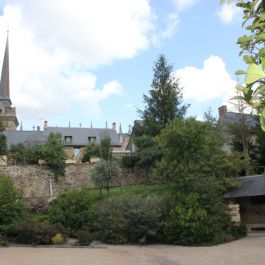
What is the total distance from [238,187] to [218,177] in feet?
3.34

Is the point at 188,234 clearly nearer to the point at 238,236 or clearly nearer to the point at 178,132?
the point at 238,236

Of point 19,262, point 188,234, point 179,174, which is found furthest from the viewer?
point 179,174

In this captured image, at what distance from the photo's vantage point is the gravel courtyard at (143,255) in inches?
474

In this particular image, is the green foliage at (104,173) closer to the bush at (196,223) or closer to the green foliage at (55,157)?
the green foliage at (55,157)

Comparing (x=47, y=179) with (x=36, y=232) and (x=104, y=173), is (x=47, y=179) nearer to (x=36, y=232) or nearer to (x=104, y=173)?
(x=104, y=173)

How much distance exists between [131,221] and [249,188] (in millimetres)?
5645

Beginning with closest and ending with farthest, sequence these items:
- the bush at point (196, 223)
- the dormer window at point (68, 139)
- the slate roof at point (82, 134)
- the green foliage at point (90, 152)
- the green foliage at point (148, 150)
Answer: the bush at point (196, 223)
the green foliage at point (148, 150)
the green foliage at point (90, 152)
the dormer window at point (68, 139)
the slate roof at point (82, 134)

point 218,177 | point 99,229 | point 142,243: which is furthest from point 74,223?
point 218,177

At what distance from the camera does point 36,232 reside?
1689 centimetres

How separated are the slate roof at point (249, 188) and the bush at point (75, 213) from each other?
6346 mm

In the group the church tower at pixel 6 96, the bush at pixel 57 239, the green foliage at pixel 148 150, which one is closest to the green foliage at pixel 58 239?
the bush at pixel 57 239

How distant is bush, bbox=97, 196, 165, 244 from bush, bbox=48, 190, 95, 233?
3.36 ft

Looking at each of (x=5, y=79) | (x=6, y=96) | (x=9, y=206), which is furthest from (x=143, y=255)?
(x=6, y=96)

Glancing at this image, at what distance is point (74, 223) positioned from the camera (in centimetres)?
1848
